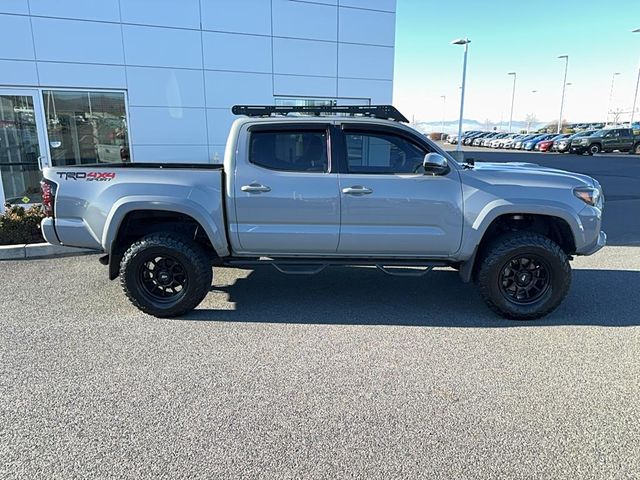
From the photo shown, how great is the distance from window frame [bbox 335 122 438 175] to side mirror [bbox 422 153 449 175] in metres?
0.25

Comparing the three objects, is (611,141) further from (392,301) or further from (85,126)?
(85,126)

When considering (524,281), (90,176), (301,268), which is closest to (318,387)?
(301,268)

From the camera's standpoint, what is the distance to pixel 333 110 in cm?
457

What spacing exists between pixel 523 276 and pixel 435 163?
1494 millimetres

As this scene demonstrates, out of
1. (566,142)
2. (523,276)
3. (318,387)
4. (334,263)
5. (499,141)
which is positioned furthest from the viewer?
(499,141)

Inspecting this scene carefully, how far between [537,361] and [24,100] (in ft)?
33.6

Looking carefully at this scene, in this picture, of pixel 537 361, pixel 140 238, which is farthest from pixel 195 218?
pixel 537 361

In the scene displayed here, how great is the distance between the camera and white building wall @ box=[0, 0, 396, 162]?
859 cm

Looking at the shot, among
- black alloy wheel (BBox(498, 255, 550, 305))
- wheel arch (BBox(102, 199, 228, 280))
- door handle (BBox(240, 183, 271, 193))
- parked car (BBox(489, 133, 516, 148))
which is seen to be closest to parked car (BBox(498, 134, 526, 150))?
parked car (BBox(489, 133, 516, 148))

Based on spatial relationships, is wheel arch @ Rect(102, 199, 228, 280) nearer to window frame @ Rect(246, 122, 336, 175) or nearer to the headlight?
window frame @ Rect(246, 122, 336, 175)

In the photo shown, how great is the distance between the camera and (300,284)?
5.36m

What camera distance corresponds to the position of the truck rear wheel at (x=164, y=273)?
4.26m

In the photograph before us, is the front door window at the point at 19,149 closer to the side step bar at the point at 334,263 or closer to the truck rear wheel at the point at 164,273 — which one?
the truck rear wheel at the point at 164,273

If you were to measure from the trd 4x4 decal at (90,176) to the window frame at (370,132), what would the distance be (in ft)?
7.44
